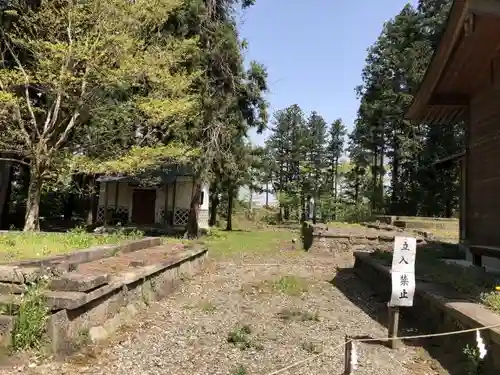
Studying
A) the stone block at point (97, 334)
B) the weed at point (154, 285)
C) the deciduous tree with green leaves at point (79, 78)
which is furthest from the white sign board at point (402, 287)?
the deciduous tree with green leaves at point (79, 78)

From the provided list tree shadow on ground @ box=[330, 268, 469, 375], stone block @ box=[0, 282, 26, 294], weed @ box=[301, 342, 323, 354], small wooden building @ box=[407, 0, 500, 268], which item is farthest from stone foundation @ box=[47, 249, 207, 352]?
small wooden building @ box=[407, 0, 500, 268]

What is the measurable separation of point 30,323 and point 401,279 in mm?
4343

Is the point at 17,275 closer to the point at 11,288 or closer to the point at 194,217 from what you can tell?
the point at 11,288

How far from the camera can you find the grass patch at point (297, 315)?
7.15 metres

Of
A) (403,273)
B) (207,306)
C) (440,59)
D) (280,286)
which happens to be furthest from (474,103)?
(207,306)

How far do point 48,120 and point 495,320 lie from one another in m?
14.5

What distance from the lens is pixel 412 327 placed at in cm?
677

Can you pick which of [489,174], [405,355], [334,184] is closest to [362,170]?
[334,184]

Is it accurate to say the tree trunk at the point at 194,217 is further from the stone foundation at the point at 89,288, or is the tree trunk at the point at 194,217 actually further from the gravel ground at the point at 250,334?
the stone foundation at the point at 89,288

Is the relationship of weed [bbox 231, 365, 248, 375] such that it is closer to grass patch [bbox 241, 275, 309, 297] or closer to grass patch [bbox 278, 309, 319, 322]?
grass patch [bbox 278, 309, 319, 322]

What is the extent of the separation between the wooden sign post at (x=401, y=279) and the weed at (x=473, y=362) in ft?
3.28

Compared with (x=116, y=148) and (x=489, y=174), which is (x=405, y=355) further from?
(x=116, y=148)

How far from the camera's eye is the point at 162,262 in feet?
29.9

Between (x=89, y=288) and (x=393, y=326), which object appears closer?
(x=89, y=288)
